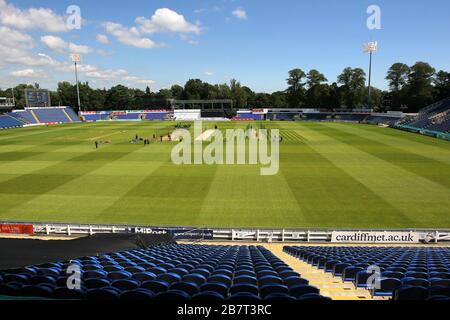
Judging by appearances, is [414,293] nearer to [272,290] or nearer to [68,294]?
[272,290]

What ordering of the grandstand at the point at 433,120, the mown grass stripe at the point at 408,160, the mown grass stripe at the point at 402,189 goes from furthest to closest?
the grandstand at the point at 433,120 < the mown grass stripe at the point at 408,160 < the mown grass stripe at the point at 402,189

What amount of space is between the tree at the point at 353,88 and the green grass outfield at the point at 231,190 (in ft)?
290

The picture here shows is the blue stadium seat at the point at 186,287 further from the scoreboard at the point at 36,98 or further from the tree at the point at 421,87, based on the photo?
the tree at the point at 421,87

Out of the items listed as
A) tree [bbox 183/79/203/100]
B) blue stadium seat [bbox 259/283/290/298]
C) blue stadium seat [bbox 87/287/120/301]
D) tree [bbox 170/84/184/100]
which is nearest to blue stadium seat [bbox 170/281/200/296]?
blue stadium seat [bbox 87/287/120/301]

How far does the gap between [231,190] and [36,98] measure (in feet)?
294

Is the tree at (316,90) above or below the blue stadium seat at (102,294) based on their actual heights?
above

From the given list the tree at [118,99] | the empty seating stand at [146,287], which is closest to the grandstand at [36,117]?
the tree at [118,99]

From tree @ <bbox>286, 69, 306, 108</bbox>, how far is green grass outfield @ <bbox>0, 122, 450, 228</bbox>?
10334cm

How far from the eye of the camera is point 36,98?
94750 millimetres

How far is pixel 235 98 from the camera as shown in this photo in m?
158

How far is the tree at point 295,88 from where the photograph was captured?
143m

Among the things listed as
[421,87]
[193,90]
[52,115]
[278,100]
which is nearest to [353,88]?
[421,87]

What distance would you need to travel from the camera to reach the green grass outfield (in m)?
20.5
